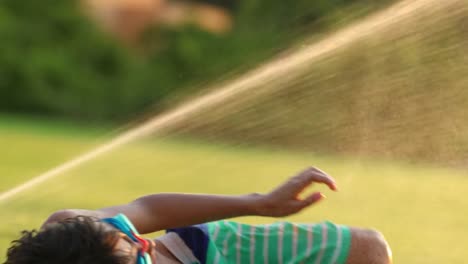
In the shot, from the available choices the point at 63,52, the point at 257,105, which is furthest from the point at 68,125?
the point at 257,105

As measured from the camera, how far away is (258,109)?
11.3 ft

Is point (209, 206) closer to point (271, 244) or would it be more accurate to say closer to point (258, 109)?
→ point (271, 244)

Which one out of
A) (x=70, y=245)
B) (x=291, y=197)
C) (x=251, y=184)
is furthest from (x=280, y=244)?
(x=251, y=184)

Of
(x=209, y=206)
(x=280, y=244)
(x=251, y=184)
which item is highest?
(x=251, y=184)

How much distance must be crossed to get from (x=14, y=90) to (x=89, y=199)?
16.9 ft

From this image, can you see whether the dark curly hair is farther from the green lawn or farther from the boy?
the green lawn

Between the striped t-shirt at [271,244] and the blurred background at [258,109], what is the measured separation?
546 millimetres

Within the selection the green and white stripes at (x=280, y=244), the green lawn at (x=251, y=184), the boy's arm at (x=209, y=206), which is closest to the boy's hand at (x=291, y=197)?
the boy's arm at (x=209, y=206)

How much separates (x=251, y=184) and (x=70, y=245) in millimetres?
3794

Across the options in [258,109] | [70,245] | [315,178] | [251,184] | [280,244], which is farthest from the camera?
[251,184]

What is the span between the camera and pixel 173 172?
639 centimetres

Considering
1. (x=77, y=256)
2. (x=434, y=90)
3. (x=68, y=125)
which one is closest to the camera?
(x=77, y=256)

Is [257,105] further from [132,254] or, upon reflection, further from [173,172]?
[173,172]

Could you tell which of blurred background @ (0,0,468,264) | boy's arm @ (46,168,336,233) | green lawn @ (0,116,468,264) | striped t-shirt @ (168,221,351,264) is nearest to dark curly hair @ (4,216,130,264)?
boy's arm @ (46,168,336,233)
